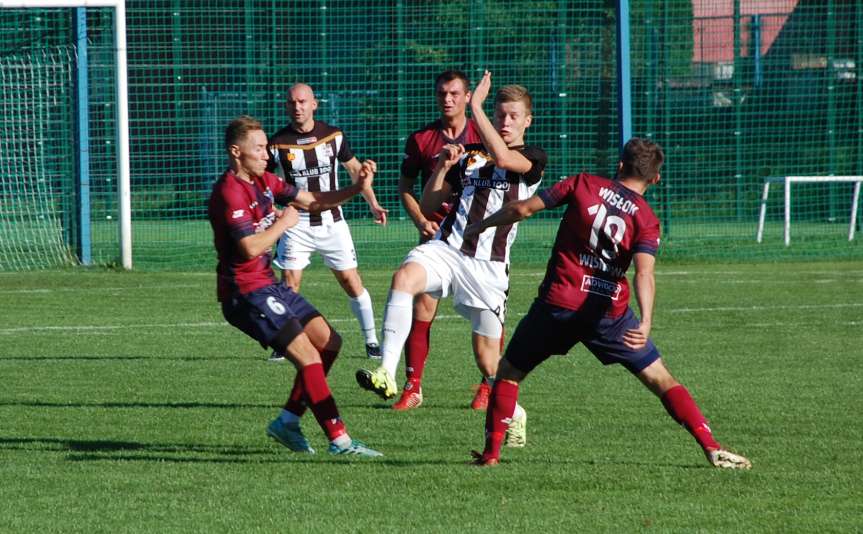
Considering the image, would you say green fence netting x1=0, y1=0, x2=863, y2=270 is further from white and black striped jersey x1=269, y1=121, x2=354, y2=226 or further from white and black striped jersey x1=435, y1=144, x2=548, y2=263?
white and black striped jersey x1=435, y1=144, x2=548, y2=263

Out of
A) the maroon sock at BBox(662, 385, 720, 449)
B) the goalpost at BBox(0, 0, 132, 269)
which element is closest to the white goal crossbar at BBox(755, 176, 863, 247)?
the goalpost at BBox(0, 0, 132, 269)

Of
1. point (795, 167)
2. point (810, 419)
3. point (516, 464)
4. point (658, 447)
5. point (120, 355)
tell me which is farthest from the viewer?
point (795, 167)

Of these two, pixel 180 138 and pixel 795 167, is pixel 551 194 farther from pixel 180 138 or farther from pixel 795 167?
pixel 795 167

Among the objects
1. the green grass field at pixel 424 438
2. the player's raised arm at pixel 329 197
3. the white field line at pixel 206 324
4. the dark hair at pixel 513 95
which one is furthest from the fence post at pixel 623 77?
the player's raised arm at pixel 329 197

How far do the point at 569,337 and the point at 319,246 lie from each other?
5.00m

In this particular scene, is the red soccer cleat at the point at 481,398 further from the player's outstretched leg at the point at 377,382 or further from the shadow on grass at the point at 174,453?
the shadow on grass at the point at 174,453

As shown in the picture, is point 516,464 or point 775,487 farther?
point 516,464

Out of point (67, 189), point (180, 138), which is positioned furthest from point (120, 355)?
point (180, 138)

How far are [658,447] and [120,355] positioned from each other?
5.12 m

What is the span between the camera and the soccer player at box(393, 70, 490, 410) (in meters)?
8.77

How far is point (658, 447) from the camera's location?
7.33m

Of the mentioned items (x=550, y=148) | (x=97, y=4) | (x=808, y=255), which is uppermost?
(x=97, y=4)

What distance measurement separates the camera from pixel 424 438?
761 cm

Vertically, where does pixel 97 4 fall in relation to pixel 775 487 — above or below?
above
